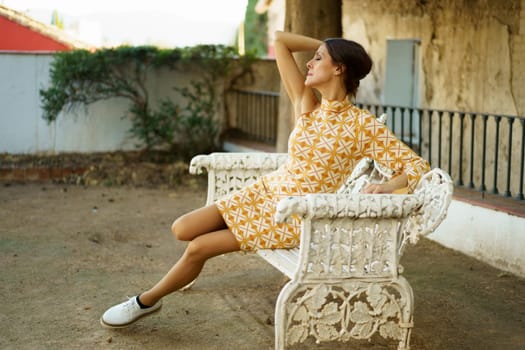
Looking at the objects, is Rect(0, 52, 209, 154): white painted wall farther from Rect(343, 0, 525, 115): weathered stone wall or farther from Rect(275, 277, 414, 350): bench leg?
Rect(275, 277, 414, 350): bench leg

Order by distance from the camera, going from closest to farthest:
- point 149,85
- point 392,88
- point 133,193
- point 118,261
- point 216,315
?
1. point 216,315
2. point 118,261
3. point 133,193
4. point 392,88
5. point 149,85

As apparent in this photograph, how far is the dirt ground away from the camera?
4.64 metres

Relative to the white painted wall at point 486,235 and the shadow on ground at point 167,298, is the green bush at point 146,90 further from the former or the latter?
the white painted wall at point 486,235

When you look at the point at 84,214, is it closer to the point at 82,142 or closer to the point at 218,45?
the point at 82,142

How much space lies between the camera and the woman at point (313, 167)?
4.20 m

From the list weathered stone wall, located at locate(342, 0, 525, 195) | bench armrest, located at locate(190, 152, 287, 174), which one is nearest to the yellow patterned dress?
bench armrest, located at locate(190, 152, 287, 174)

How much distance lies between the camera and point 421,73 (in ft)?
33.1

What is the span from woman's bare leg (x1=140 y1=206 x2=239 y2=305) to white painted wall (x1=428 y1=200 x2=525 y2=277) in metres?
2.61

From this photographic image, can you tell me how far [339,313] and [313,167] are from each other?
2.46 ft

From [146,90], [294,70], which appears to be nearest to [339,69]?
[294,70]

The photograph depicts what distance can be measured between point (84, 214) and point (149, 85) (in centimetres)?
372

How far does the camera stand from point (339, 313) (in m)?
3.98

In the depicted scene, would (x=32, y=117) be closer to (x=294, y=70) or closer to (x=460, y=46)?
(x=460, y=46)

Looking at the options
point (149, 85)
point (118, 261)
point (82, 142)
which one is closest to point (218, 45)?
point (149, 85)
